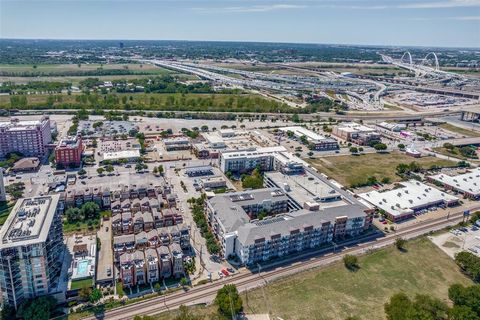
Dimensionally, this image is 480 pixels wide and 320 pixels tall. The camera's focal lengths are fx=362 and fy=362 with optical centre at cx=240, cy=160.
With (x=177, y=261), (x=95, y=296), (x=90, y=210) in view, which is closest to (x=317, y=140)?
(x=90, y=210)

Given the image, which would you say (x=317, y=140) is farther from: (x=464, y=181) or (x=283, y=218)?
(x=283, y=218)

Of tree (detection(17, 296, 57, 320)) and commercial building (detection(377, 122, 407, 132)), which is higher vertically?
commercial building (detection(377, 122, 407, 132))

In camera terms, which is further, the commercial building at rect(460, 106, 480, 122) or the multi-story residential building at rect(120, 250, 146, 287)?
the commercial building at rect(460, 106, 480, 122)

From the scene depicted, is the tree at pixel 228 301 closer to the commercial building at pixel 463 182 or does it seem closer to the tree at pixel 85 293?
the tree at pixel 85 293

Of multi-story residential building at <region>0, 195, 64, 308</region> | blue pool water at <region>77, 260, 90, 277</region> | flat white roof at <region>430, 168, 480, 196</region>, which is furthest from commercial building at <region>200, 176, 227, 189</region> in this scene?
flat white roof at <region>430, 168, 480, 196</region>

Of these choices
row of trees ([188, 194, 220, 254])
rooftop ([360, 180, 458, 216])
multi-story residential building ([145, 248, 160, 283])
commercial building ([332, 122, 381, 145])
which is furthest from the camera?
commercial building ([332, 122, 381, 145])

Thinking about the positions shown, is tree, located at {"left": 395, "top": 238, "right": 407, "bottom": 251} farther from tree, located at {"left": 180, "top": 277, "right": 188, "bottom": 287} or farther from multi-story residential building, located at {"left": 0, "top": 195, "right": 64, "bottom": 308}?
multi-story residential building, located at {"left": 0, "top": 195, "right": 64, "bottom": 308}

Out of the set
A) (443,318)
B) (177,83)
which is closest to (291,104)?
(177,83)
